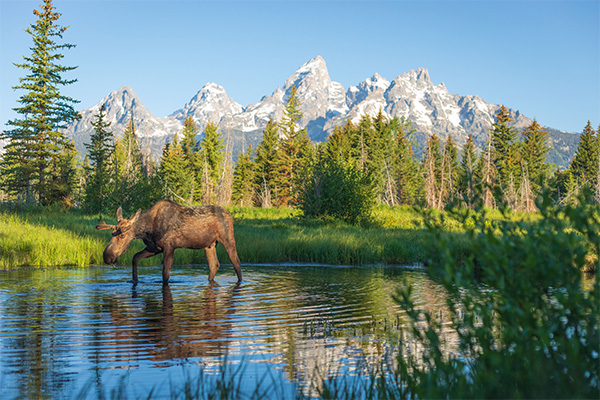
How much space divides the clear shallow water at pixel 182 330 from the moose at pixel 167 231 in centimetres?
65

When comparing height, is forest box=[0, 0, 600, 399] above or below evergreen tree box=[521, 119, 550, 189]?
below

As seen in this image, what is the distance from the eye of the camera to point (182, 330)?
6.98m

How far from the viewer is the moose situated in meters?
11.6

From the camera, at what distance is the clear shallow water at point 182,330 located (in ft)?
16.2

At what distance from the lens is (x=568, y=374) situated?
324cm

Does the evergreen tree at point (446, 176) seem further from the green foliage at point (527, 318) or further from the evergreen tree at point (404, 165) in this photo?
the green foliage at point (527, 318)

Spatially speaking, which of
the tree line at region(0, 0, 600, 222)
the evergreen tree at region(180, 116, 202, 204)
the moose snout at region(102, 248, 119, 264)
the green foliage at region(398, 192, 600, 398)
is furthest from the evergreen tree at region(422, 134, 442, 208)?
the evergreen tree at region(180, 116, 202, 204)

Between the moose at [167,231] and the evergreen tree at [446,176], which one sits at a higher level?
the evergreen tree at [446,176]

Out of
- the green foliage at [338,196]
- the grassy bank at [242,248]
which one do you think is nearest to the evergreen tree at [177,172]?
the green foliage at [338,196]

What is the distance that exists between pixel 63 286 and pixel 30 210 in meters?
23.5

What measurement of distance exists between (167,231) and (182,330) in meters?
5.00

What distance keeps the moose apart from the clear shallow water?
652 millimetres

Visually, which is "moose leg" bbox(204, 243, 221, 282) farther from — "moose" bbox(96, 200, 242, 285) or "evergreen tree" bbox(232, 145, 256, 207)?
"evergreen tree" bbox(232, 145, 256, 207)

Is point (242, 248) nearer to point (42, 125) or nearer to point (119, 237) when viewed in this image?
point (119, 237)
